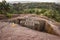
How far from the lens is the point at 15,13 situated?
9.34 ft

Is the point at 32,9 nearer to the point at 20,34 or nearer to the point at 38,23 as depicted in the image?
the point at 38,23

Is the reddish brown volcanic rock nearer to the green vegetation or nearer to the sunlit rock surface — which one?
the sunlit rock surface

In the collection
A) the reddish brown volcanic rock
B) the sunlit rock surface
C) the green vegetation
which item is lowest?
the reddish brown volcanic rock

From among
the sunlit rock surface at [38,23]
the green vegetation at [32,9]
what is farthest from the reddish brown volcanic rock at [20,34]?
the green vegetation at [32,9]

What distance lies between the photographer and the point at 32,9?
111 inches

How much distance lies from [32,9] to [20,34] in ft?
2.01

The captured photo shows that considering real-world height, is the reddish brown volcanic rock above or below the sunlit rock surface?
below

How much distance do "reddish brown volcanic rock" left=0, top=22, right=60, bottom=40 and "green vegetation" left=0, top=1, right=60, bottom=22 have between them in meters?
0.33

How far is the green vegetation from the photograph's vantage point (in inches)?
108

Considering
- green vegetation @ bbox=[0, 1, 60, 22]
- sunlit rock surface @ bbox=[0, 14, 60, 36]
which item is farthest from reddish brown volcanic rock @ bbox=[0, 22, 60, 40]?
green vegetation @ bbox=[0, 1, 60, 22]

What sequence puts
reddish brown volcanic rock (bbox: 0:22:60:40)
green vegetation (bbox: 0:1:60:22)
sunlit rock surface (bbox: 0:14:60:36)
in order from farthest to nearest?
green vegetation (bbox: 0:1:60:22) < sunlit rock surface (bbox: 0:14:60:36) < reddish brown volcanic rock (bbox: 0:22:60:40)

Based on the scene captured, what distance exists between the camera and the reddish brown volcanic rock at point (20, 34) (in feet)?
7.94

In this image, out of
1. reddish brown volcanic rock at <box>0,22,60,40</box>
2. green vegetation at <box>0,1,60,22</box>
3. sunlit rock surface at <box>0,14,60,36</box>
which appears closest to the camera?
reddish brown volcanic rock at <box>0,22,60,40</box>

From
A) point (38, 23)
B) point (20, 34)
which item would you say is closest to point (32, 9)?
point (38, 23)
